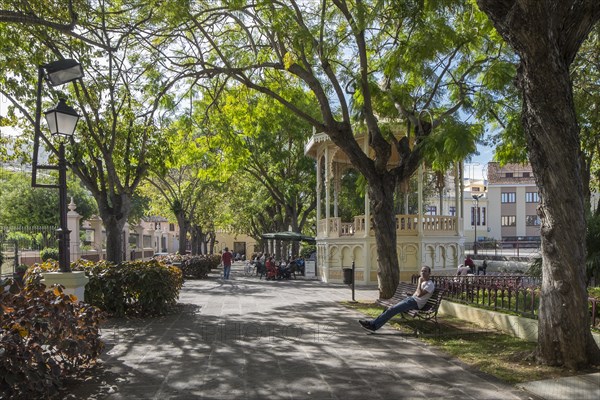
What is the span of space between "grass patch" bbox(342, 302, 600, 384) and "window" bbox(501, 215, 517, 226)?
6244 cm

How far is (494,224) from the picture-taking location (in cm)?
7012

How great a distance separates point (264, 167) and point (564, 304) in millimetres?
24463

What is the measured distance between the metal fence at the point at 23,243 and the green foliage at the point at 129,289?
959cm

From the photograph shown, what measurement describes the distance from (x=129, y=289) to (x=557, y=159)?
341 inches

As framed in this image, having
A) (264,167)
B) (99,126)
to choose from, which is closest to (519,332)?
(99,126)

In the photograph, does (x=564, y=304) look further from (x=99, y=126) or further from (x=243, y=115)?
(x=243, y=115)

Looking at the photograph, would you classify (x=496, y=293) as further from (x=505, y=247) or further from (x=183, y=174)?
(x=505, y=247)

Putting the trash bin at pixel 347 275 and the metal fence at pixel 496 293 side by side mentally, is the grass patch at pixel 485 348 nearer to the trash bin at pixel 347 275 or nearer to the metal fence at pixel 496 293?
the metal fence at pixel 496 293

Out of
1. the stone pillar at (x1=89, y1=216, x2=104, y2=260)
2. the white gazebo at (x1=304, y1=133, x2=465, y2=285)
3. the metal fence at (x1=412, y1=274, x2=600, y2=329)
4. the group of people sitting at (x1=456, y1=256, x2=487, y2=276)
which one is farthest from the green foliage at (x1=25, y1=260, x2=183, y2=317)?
the stone pillar at (x1=89, y1=216, x2=104, y2=260)

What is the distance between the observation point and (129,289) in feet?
38.1

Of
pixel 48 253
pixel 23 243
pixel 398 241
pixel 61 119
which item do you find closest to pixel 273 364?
pixel 61 119

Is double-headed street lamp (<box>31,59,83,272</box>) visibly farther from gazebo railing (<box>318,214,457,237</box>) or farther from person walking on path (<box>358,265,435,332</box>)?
gazebo railing (<box>318,214,457,237</box>)

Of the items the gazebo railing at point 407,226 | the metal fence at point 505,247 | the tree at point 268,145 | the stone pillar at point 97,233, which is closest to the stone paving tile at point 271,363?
the tree at point 268,145

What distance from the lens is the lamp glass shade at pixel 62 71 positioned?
25.9 feet
